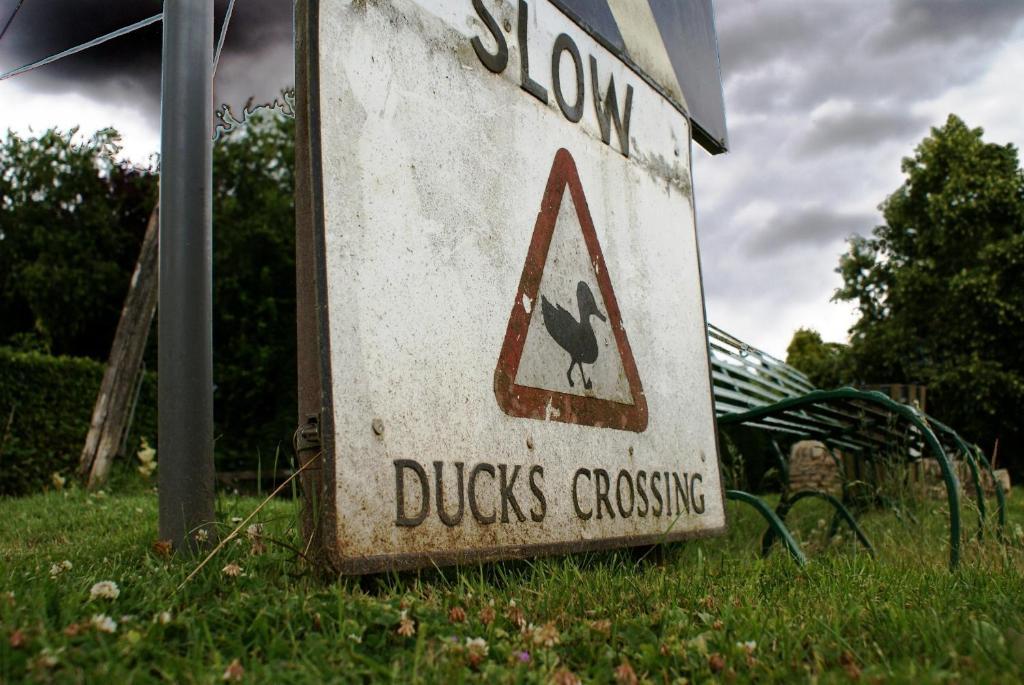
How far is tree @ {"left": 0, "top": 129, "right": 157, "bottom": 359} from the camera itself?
531 inches

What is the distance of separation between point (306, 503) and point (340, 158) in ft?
2.29

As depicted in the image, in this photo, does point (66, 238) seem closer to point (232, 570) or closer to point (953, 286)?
point (232, 570)

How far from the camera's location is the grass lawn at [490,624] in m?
1.32

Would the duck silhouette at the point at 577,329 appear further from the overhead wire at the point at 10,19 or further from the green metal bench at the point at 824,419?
the overhead wire at the point at 10,19

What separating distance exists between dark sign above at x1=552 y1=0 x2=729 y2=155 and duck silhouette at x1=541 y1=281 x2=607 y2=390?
36.4 inches

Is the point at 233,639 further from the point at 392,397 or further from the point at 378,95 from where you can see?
the point at 378,95

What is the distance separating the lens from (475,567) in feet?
7.02

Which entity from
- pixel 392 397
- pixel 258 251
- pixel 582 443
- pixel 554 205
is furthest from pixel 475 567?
pixel 258 251

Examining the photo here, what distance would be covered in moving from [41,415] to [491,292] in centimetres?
750

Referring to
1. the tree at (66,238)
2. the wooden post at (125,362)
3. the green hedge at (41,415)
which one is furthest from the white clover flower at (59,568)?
the tree at (66,238)

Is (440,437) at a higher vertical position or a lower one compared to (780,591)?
higher

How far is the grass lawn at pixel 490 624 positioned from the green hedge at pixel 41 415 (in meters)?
6.21

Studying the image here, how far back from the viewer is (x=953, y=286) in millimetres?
20031

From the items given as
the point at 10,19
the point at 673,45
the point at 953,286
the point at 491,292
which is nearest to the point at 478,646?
the point at 491,292
